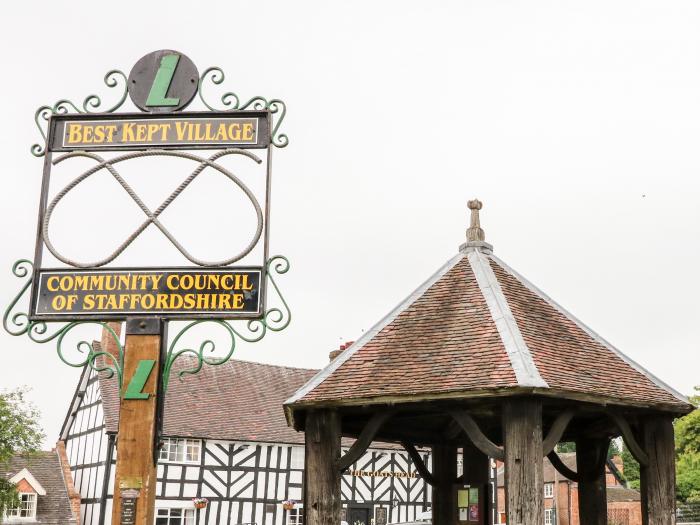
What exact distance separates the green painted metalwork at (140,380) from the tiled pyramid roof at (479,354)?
1490 mm

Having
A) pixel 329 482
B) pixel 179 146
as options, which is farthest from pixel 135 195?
pixel 329 482

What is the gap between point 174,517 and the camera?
30.3m

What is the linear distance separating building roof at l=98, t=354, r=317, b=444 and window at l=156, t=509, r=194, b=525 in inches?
103

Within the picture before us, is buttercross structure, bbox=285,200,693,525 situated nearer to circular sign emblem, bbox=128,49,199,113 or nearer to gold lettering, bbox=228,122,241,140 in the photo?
gold lettering, bbox=228,122,241,140

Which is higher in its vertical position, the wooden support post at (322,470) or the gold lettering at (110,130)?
the gold lettering at (110,130)

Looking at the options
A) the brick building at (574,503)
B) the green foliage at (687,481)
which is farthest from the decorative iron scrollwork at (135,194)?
the green foliage at (687,481)

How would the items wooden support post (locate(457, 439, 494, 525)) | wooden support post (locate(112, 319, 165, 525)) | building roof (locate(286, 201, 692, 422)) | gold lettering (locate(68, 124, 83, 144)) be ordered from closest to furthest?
wooden support post (locate(112, 319, 165, 525)), building roof (locate(286, 201, 692, 422)), gold lettering (locate(68, 124, 83, 144)), wooden support post (locate(457, 439, 494, 525))

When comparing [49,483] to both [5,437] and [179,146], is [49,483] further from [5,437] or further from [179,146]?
[179,146]

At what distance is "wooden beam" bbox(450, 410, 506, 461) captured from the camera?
7.91m

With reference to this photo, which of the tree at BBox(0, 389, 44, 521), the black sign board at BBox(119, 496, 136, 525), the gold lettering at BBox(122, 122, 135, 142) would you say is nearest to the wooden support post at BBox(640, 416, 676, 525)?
the black sign board at BBox(119, 496, 136, 525)

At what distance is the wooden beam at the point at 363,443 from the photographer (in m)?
8.54

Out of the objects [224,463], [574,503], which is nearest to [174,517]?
[224,463]

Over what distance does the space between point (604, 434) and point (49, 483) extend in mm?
26781

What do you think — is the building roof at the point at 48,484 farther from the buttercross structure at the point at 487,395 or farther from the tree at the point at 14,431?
the buttercross structure at the point at 487,395
